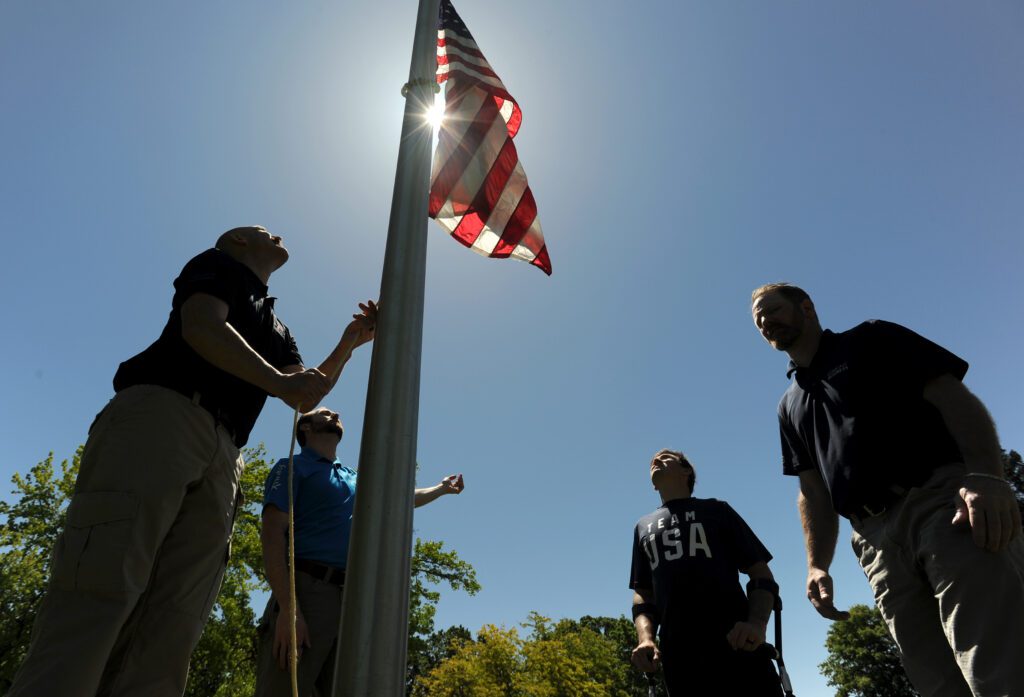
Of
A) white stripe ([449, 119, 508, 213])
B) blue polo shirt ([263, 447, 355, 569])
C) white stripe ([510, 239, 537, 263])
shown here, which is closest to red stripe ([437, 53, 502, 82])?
white stripe ([449, 119, 508, 213])

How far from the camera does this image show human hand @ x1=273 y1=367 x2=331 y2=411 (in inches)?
82.4

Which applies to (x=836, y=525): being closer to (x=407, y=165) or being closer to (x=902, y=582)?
(x=902, y=582)

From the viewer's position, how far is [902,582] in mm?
2498

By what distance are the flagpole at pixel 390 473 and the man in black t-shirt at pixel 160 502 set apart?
28cm

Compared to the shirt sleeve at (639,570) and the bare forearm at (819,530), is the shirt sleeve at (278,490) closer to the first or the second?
the shirt sleeve at (639,570)

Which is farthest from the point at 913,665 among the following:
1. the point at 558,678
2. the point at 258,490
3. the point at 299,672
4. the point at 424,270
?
the point at 558,678

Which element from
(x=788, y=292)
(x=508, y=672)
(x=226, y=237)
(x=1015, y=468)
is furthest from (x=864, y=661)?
(x=226, y=237)

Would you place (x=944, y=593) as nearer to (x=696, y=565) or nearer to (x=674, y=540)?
(x=696, y=565)

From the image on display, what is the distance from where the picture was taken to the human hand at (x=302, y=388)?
2092mm

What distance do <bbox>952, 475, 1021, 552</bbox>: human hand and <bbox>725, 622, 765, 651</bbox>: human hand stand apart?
1.45 metres

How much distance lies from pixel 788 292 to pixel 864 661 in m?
53.5

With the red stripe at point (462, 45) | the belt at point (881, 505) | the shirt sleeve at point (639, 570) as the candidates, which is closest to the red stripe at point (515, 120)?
the red stripe at point (462, 45)

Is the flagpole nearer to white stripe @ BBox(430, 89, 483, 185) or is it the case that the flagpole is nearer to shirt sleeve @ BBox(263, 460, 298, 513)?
white stripe @ BBox(430, 89, 483, 185)

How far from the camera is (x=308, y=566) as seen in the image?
11.4 feet
